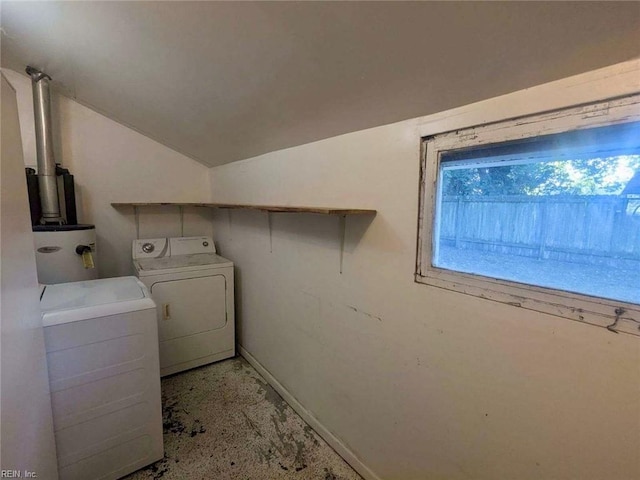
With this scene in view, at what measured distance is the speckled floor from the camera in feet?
5.17

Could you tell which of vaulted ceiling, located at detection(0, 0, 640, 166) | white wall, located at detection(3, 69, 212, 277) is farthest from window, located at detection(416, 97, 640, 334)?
white wall, located at detection(3, 69, 212, 277)

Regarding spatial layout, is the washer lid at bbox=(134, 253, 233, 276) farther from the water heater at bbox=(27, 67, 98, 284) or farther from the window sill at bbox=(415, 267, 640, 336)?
the window sill at bbox=(415, 267, 640, 336)

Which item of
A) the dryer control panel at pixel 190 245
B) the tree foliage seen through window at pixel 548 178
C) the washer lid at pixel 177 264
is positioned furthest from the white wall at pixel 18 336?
the dryer control panel at pixel 190 245

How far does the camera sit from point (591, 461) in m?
0.81

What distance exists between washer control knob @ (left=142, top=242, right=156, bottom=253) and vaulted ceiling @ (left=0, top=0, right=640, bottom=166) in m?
1.26

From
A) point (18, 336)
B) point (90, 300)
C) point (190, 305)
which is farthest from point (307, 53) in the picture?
point (190, 305)

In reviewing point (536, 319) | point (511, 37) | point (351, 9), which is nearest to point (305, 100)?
point (351, 9)

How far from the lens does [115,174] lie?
268 centimetres

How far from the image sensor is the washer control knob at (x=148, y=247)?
2684 mm

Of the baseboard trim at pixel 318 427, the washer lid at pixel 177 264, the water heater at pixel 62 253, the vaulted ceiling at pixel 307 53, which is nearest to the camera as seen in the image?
the vaulted ceiling at pixel 307 53

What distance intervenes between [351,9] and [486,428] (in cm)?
144

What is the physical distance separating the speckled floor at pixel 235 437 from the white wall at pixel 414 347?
144mm

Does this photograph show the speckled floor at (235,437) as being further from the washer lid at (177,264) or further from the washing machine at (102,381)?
the washer lid at (177,264)

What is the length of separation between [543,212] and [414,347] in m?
0.71
